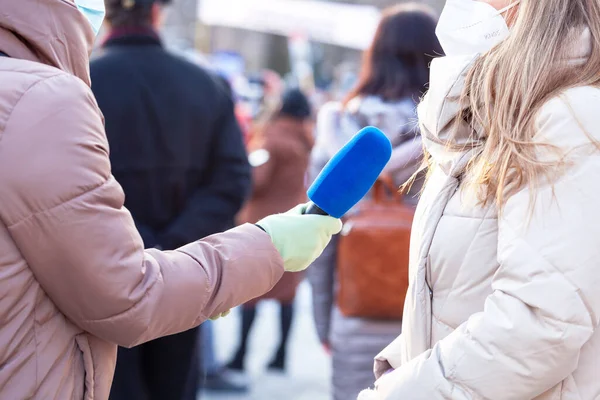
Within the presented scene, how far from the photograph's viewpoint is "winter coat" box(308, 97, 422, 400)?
3.46m

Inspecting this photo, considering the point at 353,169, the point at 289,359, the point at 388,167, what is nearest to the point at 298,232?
the point at 353,169

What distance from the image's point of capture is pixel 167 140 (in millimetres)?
3688

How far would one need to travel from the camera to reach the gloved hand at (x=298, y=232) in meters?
2.00

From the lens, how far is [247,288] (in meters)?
1.95

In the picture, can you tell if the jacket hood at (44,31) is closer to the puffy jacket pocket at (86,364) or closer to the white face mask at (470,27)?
the puffy jacket pocket at (86,364)

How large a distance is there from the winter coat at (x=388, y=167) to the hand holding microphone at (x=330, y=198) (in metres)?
1.35

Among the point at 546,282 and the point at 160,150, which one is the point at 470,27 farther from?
the point at 160,150

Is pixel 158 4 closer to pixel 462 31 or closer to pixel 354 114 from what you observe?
pixel 354 114

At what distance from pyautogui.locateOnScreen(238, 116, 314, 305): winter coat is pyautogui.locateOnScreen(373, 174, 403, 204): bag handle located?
3095mm

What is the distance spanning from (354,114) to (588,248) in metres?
2.13

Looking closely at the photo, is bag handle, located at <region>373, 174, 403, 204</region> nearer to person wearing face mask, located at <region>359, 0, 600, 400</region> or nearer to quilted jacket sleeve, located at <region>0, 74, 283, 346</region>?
person wearing face mask, located at <region>359, 0, 600, 400</region>

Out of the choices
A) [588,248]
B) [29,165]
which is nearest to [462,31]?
[588,248]

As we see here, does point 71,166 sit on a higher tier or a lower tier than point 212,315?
higher

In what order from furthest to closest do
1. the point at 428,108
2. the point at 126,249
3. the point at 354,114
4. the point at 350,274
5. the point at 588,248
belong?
the point at 354,114 < the point at 350,274 < the point at 428,108 < the point at 126,249 < the point at 588,248
